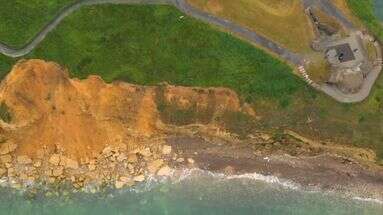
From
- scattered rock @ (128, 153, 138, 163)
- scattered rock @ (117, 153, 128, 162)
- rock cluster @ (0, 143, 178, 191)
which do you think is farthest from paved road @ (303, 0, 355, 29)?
scattered rock @ (117, 153, 128, 162)

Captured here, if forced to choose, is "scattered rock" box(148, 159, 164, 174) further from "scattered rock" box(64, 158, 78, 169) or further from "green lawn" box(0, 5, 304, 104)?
"green lawn" box(0, 5, 304, 104)

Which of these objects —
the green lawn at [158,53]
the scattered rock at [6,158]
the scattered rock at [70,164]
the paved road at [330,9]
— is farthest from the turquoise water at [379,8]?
the scattered rock at [6,158]

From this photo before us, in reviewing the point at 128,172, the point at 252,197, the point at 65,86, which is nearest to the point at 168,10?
the point at 65,86

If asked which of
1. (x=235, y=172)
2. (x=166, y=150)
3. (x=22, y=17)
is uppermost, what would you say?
(x=22, y=17)

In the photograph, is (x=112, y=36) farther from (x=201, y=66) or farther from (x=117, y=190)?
(x=117, y=190)

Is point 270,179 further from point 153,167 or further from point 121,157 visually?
point 121,157

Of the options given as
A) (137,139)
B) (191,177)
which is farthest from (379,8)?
(137,139)
